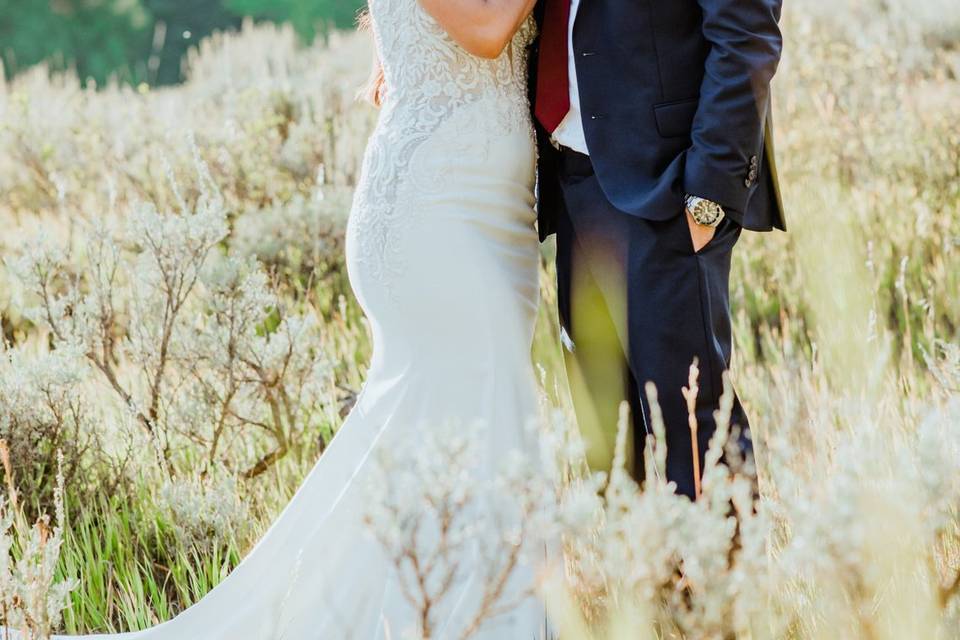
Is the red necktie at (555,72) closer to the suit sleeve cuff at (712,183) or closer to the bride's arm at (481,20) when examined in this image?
the bride's arm at (481,20)

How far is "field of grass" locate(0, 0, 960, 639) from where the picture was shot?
1.69 m

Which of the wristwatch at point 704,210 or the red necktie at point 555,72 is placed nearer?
the wristwatch at point 704,210

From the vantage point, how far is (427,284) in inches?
113

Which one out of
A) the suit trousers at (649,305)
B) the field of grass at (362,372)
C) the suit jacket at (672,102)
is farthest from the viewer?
the suit trousers at (649,305)

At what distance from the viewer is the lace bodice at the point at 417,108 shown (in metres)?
2.90

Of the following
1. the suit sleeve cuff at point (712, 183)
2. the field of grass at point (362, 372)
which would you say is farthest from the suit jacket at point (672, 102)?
the field of grass at point (362, 372)

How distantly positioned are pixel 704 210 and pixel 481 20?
2.47 ft

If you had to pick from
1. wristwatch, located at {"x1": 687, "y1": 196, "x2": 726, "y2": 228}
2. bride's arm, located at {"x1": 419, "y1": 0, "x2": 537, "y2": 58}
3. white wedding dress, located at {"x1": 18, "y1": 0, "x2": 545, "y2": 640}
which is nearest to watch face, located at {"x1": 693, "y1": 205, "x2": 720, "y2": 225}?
wristwatch, located at {"x1": 687, "y1": 196, "x2": 726, "y2": 228}

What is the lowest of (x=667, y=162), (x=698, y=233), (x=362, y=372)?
(x=362, y=372)

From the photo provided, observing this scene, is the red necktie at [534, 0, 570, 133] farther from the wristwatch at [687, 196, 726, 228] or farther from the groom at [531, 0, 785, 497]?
the wristwatch at [687, 196, 726, 228]

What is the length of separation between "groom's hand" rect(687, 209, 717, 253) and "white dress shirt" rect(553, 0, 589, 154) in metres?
0.37

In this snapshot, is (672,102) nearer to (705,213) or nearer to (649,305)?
(705,213)

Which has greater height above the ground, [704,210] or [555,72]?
[555,72]

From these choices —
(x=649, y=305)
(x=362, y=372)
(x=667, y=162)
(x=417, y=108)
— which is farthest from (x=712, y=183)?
(x=362, y=372)
